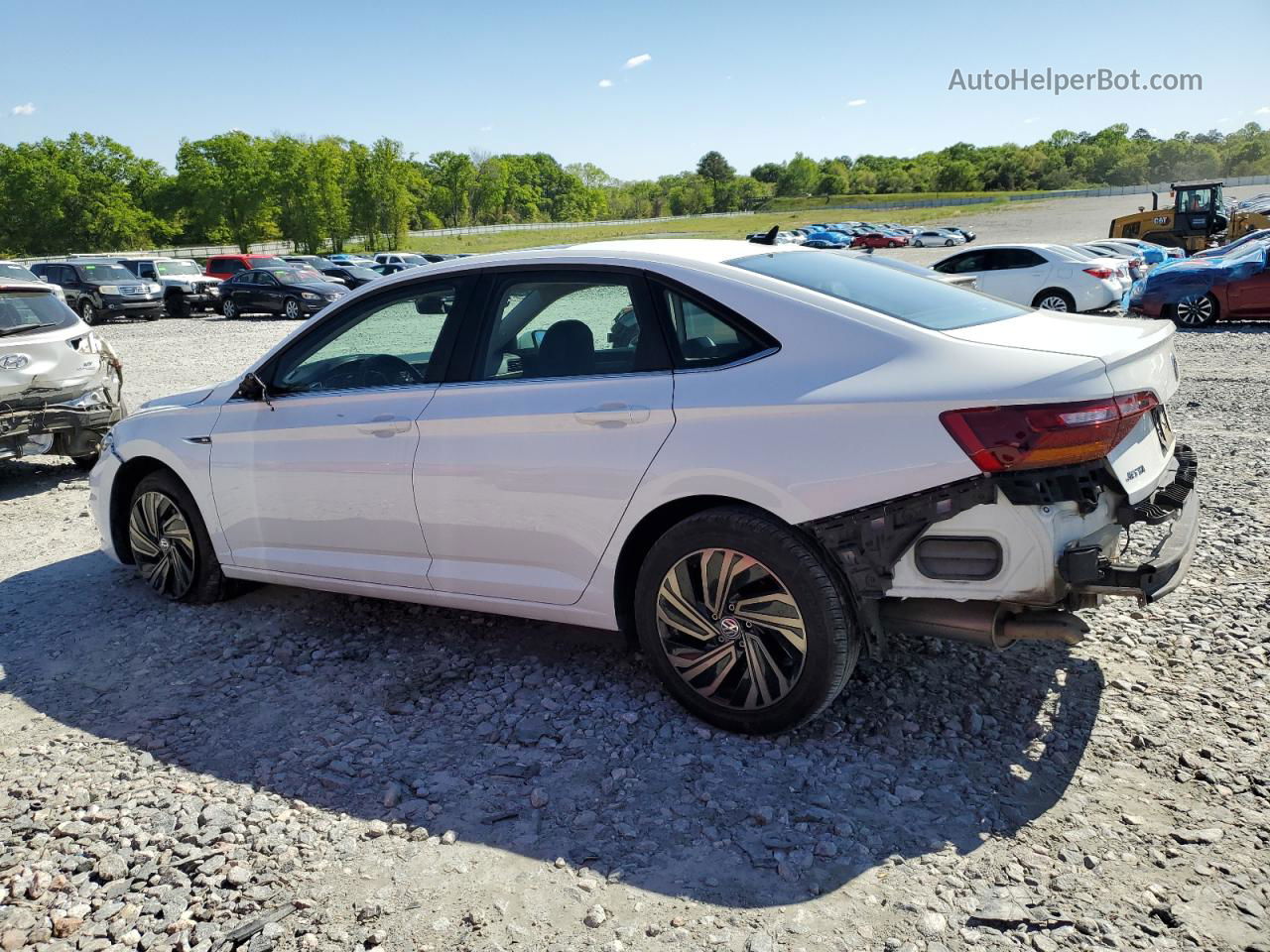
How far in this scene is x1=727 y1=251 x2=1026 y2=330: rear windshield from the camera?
3529 millimetres

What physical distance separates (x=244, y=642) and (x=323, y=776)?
1.46 m

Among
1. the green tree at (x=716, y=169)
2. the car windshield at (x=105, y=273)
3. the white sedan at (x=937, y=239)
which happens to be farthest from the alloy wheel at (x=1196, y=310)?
the green tree at (x=716, y=169)

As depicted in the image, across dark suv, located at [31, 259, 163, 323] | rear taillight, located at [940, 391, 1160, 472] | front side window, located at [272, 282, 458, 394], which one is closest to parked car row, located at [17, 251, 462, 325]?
dark suv, located at [31, 259, 163, 323]

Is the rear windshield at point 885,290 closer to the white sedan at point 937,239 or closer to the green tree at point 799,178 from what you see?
the white sedan at point 937,239

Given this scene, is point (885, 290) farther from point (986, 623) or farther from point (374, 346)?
point (374, 346)

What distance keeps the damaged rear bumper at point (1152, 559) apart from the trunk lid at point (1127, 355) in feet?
0.26

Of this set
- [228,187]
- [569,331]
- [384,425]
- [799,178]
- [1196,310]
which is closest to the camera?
[569,331]

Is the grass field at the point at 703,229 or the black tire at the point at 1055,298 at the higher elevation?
the grass field at the point at 703,229

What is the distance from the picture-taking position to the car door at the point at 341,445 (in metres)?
4.18

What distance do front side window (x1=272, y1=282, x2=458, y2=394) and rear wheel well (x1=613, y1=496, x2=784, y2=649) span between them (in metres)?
1.20

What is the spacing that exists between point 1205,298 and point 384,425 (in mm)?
16088

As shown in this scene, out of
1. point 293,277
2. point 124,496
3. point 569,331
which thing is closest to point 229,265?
point 293,277

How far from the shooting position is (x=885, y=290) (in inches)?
148

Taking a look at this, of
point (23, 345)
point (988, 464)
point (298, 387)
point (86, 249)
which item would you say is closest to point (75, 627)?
point (298, 387)
